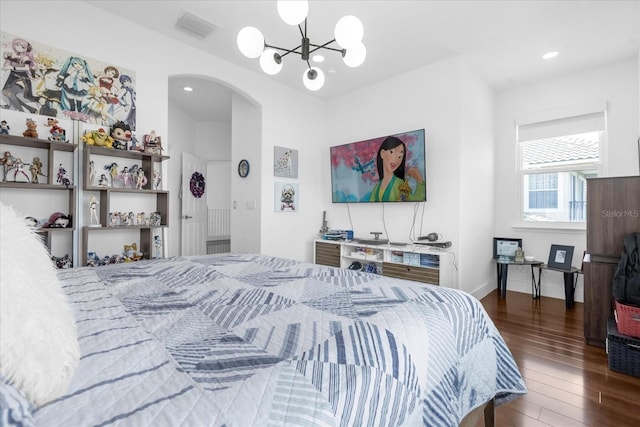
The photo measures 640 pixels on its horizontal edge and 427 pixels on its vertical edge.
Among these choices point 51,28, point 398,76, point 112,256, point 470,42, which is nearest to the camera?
point 51,28

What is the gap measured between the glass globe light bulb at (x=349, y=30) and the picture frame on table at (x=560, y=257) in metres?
3.48

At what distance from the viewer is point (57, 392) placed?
498 mm

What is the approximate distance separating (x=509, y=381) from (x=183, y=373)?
1355 mm

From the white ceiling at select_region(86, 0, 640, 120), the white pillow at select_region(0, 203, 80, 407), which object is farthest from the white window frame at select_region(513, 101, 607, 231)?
the white pillow at select_region(0, 203, 80, 407)

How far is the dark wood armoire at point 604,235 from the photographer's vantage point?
2.18 m

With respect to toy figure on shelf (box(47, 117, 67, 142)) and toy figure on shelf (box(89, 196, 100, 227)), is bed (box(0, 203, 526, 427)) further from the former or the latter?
toy figure on shelf (box(47, 117, 67, 142))

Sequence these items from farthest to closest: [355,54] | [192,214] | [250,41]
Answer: [192,214] → [355,54] → [250,41]

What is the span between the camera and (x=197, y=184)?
5457mm

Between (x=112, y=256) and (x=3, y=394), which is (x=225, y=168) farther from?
(x=3, y=394)

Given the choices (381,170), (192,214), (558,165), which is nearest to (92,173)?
(192,214)

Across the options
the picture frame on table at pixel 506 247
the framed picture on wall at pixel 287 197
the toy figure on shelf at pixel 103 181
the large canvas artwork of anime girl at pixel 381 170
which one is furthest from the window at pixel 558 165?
the toy figure on shelf at pixel 103 181

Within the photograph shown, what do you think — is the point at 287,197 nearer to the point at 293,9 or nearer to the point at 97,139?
the point at 97,139

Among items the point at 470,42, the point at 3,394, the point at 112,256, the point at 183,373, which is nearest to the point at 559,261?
the point at 470,42

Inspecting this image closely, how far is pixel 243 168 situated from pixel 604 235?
383 cm
